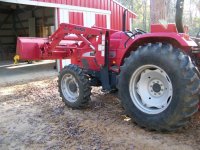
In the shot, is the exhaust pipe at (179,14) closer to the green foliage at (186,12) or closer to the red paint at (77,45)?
the red paint at (77,45)

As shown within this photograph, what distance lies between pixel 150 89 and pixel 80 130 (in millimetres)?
1218

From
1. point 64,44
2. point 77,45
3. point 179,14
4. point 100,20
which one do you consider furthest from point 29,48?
point 100,20

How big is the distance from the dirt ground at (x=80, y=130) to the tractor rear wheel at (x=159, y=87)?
0.25m

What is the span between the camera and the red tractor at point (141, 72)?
3584 millimetres

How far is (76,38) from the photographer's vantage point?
5926 millimetres

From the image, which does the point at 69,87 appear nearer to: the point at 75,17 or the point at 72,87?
the point at 72,87

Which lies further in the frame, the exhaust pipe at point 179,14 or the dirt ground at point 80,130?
the exhaust pipe at point 179,14

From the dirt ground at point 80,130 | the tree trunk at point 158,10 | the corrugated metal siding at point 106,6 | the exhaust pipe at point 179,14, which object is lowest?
the dirt ground at point 80,130

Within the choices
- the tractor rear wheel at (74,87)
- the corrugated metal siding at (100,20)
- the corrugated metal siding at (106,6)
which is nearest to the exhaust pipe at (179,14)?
the tractor rear wheel at (74,87)

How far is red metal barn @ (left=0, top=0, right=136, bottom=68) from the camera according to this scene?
36.6 feet

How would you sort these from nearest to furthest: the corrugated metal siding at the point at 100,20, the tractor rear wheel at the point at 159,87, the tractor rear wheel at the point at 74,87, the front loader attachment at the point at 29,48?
the tractor rear wheel at the point at 159,87
the tractor rear wheel at the point at 74,87
the front loader attachment at the point at 29,48
the corrugated metal siding at the point at 100,20

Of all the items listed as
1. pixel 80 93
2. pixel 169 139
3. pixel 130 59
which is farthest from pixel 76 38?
pixel 169 139

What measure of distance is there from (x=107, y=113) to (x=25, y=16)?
16272mm

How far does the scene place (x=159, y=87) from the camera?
4.07 metres
